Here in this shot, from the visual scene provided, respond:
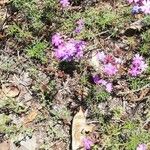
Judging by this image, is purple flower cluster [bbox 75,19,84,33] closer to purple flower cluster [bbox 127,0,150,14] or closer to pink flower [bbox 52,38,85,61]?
pink flower [bbox 52,38,85,61]

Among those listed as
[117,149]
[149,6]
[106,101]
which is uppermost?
[149,6]

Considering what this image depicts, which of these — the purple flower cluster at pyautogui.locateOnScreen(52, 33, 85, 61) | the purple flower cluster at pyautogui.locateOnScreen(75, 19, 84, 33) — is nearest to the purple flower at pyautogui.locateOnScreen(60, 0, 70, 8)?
the purple flower cluster at pyautogui.locateOnScreen(75, 19, 84, 33)

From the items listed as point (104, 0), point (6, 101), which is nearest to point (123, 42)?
point (104, 0)

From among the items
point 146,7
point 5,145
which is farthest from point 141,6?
point 5,145

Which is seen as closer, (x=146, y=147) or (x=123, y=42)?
(x=146, y=147)

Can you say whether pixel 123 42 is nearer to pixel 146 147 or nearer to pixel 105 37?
pixel 105 37

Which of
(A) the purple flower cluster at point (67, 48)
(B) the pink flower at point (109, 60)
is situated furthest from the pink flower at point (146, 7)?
(A) the purple flower cluster at point (67, 48)
